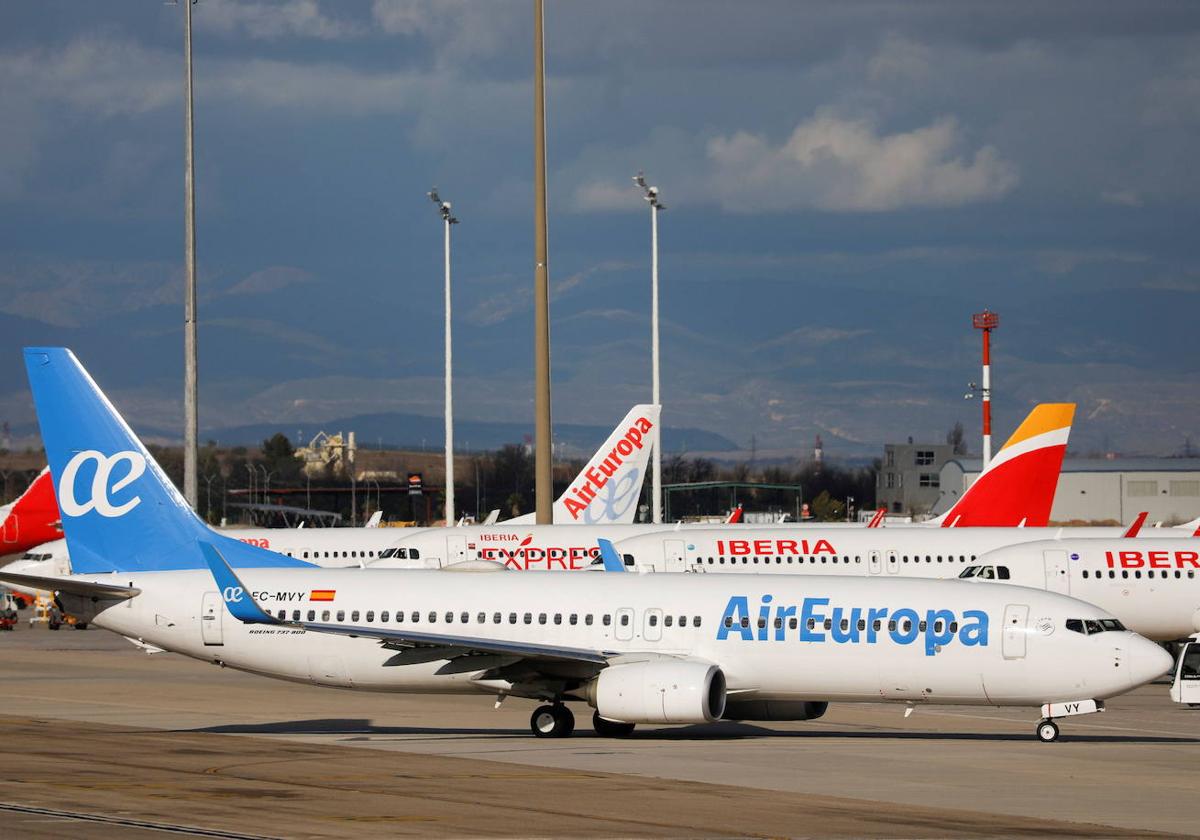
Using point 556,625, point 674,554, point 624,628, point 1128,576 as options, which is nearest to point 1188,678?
point 1128,576

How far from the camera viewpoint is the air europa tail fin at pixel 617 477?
71.9m

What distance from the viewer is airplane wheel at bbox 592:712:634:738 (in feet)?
115

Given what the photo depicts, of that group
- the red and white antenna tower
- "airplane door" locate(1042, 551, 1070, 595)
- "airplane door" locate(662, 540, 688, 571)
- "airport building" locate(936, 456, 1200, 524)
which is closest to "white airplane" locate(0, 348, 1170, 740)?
"airplane door" locate(1042, 551, 1070, 595)

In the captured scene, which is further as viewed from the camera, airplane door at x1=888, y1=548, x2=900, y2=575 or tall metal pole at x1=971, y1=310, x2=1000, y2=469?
tall metal pole at x1=971, y1=310, x2=1000, y2=469

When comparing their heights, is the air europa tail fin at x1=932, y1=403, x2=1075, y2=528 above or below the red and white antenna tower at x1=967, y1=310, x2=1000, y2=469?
below

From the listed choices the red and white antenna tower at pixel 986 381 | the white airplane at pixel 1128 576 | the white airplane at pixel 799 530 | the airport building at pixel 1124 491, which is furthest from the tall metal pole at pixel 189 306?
the airport building at pixel 1124 491

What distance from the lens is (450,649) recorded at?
3394cm

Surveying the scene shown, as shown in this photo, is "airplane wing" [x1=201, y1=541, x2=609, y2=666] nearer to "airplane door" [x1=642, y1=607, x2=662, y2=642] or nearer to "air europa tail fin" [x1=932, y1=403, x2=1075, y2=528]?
"airplane door" [x1=642, y1=607, x2=662, y2=642]

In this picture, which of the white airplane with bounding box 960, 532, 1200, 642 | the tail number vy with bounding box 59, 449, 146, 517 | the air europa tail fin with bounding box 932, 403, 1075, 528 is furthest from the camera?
the air europa tail fin with bounding box 932, 403, 1075, 528

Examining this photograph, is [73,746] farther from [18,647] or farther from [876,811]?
[18,647]

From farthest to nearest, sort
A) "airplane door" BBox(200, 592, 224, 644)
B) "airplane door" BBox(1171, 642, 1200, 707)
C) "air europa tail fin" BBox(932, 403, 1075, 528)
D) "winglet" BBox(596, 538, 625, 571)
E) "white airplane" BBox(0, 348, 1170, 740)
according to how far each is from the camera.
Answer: "air europa tail fin" BBox(932, 403, 1075, 528), "airplane door" BBox(1171, 642, 1200, 707), "winglet" BBox(596, 538, 625, 571), "airplane door" BBox(200, 592, 224, 644), "white airplane" BBox(0, 348, 1170, 740)

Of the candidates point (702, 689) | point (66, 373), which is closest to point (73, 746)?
point (66, 373)

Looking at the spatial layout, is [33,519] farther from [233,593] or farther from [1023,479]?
[233,593]

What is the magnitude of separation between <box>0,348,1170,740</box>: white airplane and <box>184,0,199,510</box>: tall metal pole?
1285 centimetres
